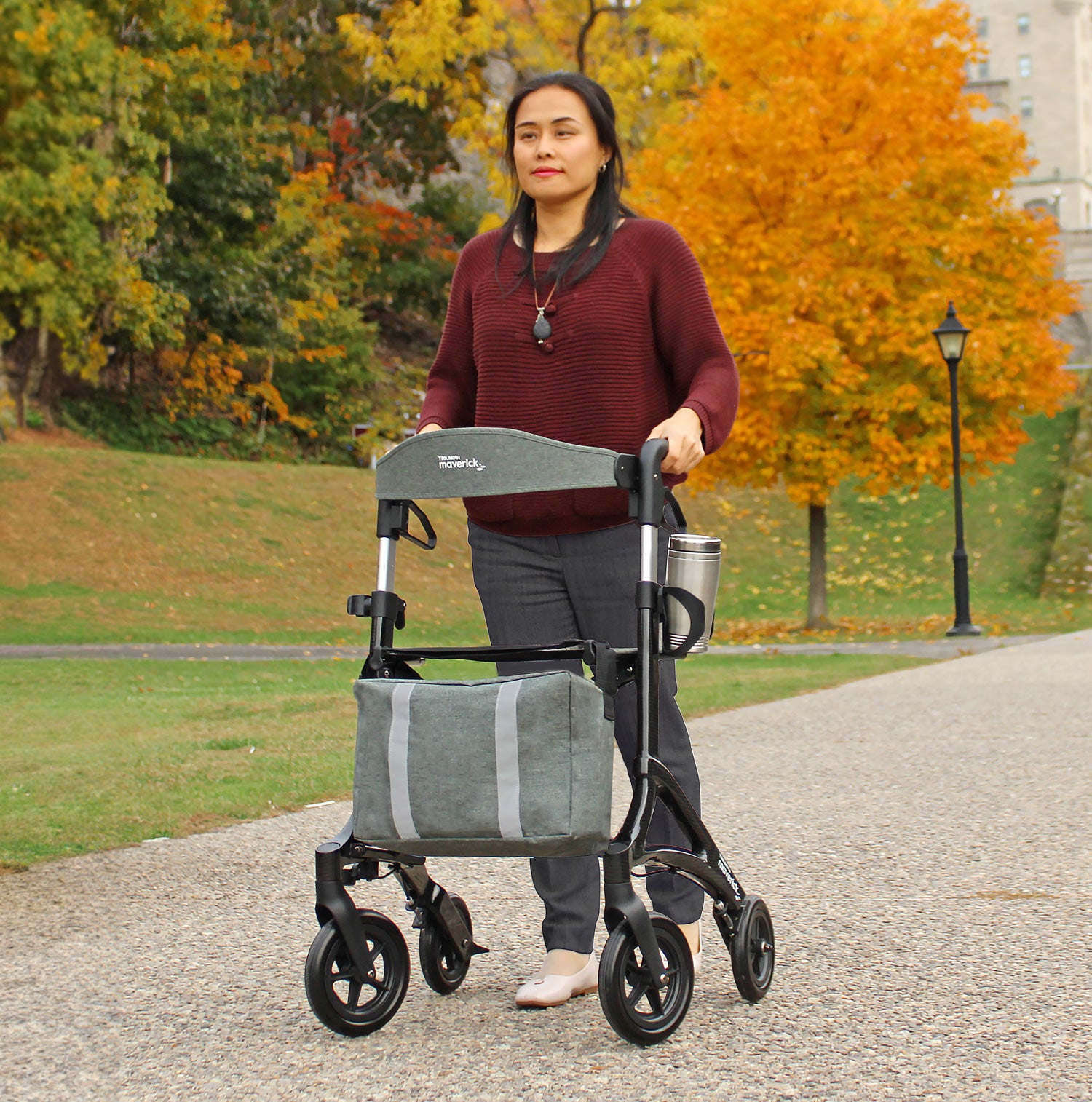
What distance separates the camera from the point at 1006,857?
4.99 meters

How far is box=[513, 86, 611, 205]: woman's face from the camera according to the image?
347 centimetres

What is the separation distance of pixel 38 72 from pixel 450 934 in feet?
78.4

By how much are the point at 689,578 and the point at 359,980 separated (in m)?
1.12

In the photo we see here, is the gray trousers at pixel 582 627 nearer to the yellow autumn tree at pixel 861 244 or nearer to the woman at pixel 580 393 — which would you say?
the woman at pixel 580 393

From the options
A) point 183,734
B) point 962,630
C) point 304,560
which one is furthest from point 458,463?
point 304,560

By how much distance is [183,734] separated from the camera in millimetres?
8984

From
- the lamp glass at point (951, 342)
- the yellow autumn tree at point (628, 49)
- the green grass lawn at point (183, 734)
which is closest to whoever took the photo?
the green grass lawn at point (183, 734)

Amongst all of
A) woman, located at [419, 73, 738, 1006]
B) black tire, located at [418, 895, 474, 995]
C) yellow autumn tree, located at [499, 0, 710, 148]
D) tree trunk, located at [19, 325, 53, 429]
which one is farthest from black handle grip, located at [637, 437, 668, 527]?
yellow autumn tree, located at [499, 0, 710, 148]

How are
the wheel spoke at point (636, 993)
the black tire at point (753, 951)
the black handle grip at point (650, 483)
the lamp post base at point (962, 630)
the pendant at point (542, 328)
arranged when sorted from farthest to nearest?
1. the lamp post base at point (962, 630)
2. the pendant at point (542, 328)
3. the black tire at point (753, 951)
4. the black handle grip at point (650, 483)
5. the wheel spoke at point (636, 993)

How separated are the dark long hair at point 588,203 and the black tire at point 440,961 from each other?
154cm

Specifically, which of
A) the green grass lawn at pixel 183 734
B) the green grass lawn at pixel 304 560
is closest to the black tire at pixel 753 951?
the green grass lawn at pixel 183 734

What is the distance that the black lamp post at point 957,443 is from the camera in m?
16.9

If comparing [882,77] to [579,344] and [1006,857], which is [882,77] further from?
[579,344]

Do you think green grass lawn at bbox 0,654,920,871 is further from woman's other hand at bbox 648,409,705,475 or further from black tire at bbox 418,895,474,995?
woman's other hand at bbox 648,409,705,475
